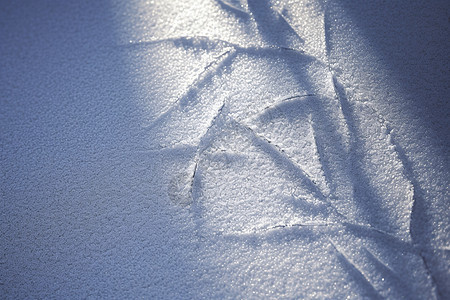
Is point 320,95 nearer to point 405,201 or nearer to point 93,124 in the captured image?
point 405,201

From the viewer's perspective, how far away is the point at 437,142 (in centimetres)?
52

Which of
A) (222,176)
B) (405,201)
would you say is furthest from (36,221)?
(405,201)

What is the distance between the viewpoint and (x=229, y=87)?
1.95 feet

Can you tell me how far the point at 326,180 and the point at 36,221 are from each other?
0.47m

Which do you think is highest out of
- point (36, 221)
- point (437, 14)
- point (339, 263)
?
point (437, 14)

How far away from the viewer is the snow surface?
0.47 m

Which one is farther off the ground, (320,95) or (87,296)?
(320,95)

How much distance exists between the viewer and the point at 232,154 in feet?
1.79

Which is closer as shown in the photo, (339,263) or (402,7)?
(339,263)

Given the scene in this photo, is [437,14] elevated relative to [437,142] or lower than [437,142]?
elevated

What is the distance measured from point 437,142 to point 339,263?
0.24 m

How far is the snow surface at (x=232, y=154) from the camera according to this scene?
18.6 inches

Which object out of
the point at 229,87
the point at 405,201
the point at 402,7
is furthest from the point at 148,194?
the point at 402,7

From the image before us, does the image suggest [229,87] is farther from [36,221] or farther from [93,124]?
[36,221]
